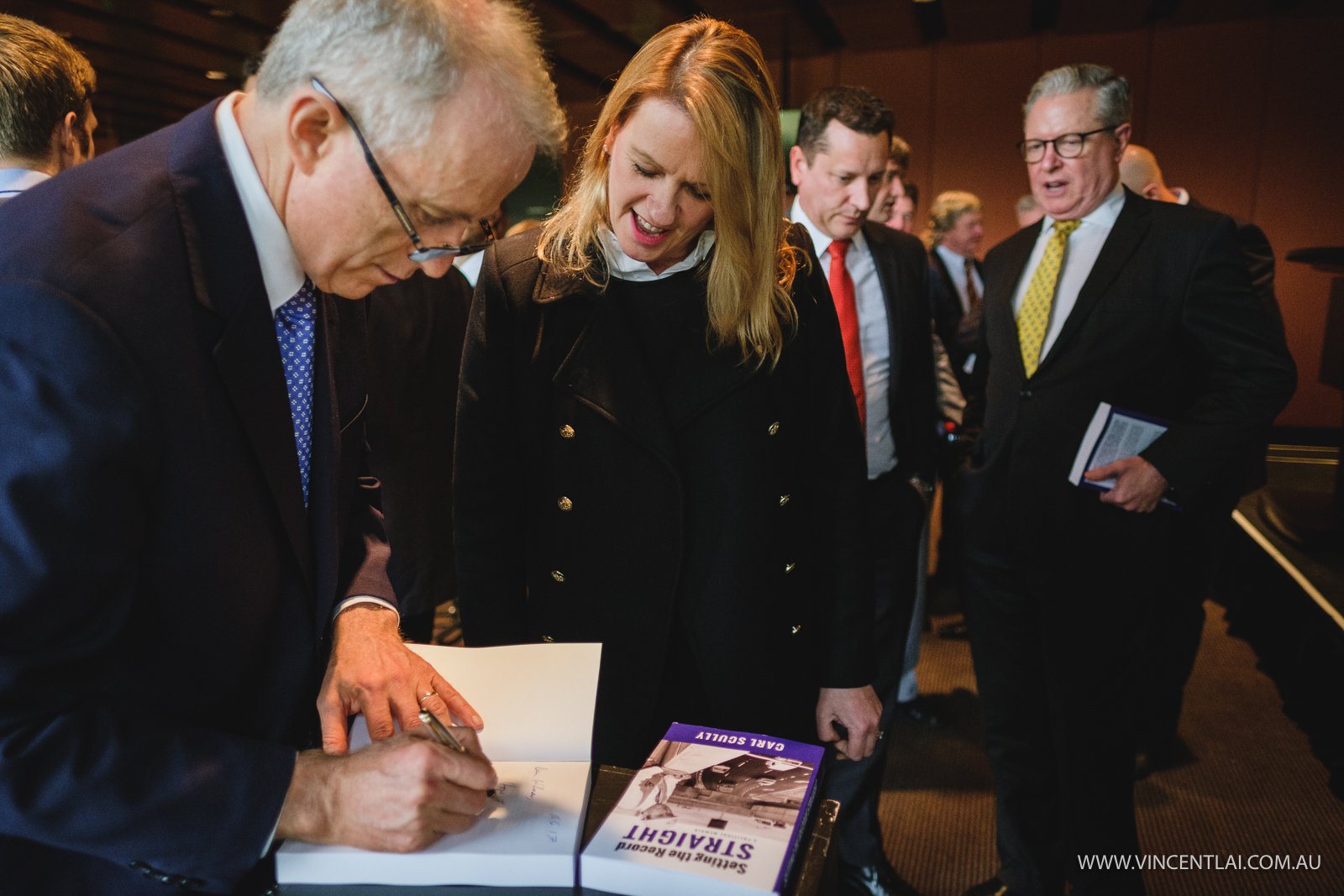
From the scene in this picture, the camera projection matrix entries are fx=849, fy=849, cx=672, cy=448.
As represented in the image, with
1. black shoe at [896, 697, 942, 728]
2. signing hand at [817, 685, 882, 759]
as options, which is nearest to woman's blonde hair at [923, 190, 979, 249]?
black shoe at [896, 697, 942, 728]

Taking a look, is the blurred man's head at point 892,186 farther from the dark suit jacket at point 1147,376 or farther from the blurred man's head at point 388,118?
the blurred man's head at point 388,118

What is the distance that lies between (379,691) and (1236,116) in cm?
879

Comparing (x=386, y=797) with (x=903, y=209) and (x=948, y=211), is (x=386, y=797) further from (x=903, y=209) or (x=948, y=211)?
(x=948, y=211)

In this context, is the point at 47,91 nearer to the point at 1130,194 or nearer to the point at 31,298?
the point at 31,298

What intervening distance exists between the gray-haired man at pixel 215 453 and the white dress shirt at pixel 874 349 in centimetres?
163

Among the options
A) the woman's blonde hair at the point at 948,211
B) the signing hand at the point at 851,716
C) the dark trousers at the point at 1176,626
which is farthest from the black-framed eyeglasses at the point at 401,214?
the woman's blonde hair at the point at 948,211

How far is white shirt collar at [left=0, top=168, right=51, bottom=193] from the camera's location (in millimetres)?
1774

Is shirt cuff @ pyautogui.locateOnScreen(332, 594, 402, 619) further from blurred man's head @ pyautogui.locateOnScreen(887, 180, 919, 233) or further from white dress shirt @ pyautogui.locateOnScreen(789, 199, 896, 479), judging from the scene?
blurred man's head @ pyautogui.locateOnScreen(887, 180, 919, 233)

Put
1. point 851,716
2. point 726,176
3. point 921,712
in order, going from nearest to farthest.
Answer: point 726,176 < point 851,716 < point 921,712

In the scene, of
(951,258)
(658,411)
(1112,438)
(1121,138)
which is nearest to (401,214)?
(658,411)

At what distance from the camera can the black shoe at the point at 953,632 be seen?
3906mm

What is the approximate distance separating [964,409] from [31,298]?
2411 millimetres

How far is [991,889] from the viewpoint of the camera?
2.14 metres

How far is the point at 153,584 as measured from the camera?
29.1 inches
